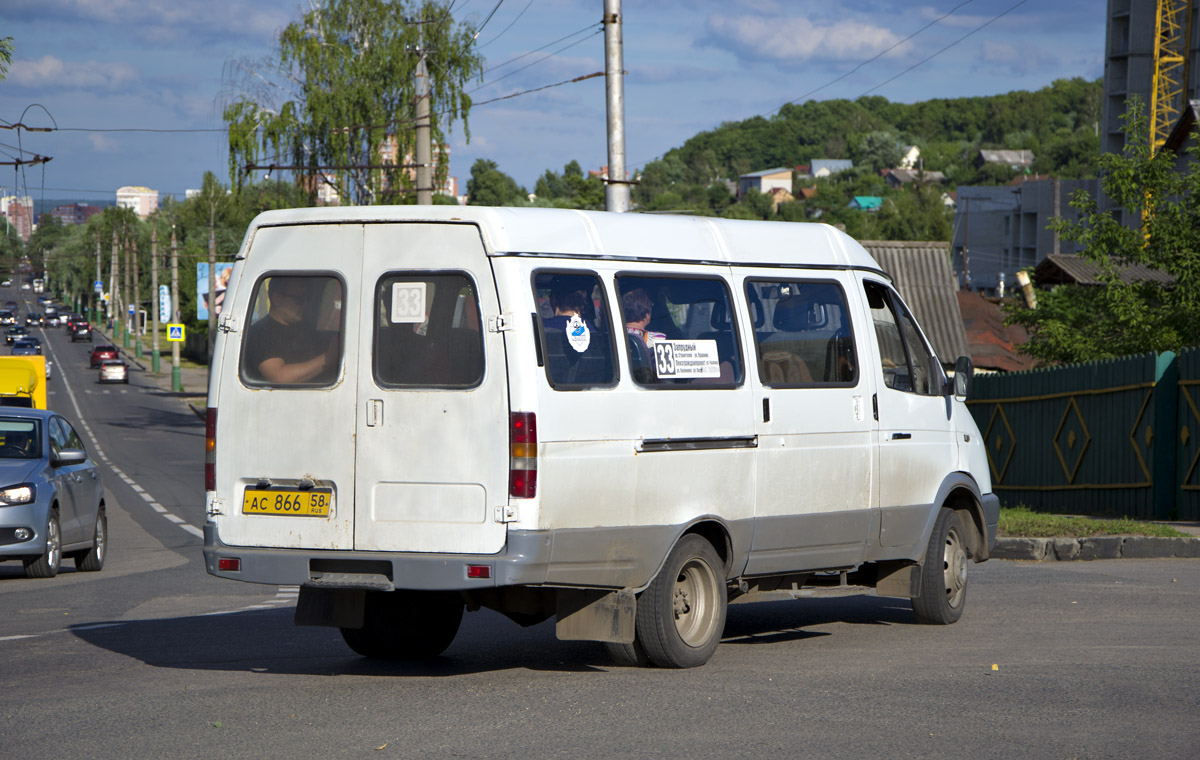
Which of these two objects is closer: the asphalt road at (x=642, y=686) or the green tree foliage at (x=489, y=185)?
the asphalt road at (x=642, y=686)

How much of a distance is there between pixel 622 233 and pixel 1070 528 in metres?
8.15

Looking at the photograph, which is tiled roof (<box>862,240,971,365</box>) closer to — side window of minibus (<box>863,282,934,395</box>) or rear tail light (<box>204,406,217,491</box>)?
side window of minibus (<box>863,282,934,395</box>)

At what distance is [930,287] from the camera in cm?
3014

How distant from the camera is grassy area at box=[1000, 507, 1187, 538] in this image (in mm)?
13508

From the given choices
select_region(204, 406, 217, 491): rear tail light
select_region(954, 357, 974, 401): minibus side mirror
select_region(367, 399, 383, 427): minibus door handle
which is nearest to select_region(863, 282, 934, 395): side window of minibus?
select_region(954, 357, 974, 401): minibus side mirror

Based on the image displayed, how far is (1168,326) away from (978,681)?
14.7 m

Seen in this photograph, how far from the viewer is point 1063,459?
19562 millimetres

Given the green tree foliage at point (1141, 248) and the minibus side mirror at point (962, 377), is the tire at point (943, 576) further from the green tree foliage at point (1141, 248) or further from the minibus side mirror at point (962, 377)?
the green tree foliage at point (1141, 248)

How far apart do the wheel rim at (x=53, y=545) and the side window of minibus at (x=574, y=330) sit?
26.7 feet

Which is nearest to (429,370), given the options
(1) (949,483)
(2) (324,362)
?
(2) (324,362)

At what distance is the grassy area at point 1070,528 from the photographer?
13.5m

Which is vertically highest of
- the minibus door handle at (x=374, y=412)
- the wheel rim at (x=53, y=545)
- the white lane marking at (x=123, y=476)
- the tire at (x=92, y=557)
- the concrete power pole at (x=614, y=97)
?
the concrete power pole at (x=614, y=97)

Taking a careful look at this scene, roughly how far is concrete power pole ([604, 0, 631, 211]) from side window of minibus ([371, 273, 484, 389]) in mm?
12117

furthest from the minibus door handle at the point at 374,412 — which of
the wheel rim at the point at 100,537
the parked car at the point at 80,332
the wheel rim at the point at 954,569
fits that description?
the parked car at the point at 80,332
